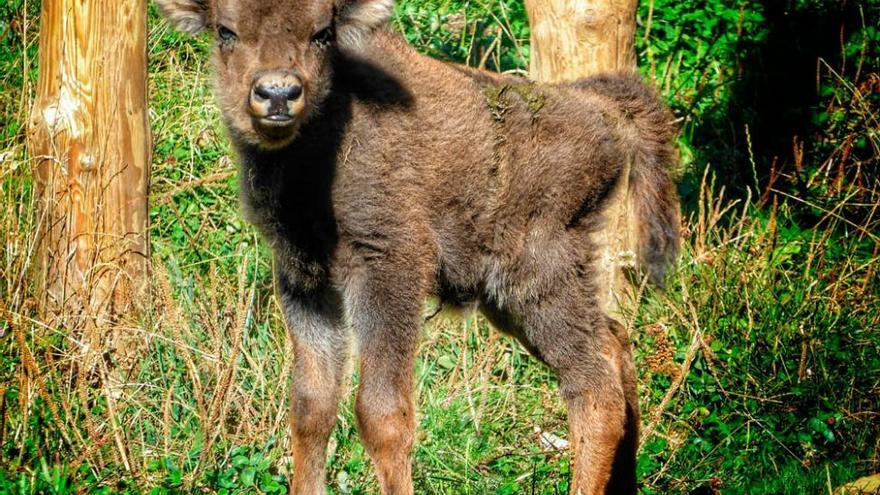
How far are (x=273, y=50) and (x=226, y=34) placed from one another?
0.32 metres

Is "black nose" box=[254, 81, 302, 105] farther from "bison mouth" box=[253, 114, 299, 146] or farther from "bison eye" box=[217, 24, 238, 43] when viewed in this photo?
"bison eye" box=[217, 24, 238, 43]

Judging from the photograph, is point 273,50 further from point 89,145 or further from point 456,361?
point 456,361

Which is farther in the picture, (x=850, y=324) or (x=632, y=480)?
(x=850, y=324)

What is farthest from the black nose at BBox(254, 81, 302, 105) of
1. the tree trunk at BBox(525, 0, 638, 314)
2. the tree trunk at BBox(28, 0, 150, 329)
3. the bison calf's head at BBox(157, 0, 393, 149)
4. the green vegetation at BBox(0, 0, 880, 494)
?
the tree trunk at BBox(525, 0, 638, 314)

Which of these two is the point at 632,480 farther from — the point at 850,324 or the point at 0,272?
the point at 0,272

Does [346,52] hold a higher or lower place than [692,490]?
higher

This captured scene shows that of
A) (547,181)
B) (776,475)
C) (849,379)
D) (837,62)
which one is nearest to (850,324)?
(849,379)

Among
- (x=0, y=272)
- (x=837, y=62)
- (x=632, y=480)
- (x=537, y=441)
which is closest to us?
(x=632, y=480)

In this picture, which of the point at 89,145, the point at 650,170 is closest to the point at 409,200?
the point at 650,170

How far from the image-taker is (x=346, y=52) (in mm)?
5406

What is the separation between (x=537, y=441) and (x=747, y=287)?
1.68 meters

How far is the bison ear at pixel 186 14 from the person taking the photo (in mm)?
5188

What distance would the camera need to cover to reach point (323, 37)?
5051 millimetres

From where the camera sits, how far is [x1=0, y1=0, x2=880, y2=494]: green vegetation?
551cm
